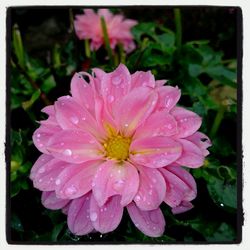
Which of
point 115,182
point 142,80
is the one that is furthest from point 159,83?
point 115,182

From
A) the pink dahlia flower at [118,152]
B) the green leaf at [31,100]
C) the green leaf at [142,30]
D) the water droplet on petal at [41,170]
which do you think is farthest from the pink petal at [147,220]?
the green leaf at [142,30]

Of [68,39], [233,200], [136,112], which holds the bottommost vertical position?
[233,200]

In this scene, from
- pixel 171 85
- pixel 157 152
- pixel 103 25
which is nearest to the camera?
pixel 157 152

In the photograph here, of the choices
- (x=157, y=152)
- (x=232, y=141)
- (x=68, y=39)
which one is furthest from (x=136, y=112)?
(x=68, y=39)

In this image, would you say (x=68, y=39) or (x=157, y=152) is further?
(x=68, y=39)

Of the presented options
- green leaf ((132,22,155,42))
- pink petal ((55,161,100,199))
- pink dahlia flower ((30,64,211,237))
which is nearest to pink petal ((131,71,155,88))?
pink dahlia flower ((30,64,211,237))

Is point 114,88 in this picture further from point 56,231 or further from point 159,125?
point 56,231

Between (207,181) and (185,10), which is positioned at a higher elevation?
(185,10)

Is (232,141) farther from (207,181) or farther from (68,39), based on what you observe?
(68,39)
